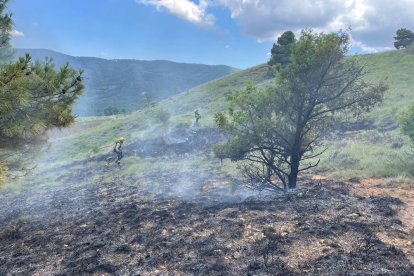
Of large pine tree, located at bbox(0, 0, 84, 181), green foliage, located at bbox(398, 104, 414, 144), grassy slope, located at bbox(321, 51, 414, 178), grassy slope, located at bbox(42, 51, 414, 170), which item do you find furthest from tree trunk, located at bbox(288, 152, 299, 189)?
large pine tree, located at bbox(0, 0, 84, 181)

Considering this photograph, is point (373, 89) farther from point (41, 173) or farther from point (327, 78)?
point (41, 173)

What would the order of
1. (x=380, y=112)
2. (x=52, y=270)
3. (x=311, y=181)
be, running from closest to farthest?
(x=52, y=270)
(x=311, y=181)
(x=380, y=112)

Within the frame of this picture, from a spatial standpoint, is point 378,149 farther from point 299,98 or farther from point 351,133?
point 299,98

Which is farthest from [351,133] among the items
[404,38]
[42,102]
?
[404,38]

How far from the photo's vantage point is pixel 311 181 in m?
18.5

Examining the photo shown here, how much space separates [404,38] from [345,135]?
44439mm

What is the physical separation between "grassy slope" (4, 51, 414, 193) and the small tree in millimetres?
1315

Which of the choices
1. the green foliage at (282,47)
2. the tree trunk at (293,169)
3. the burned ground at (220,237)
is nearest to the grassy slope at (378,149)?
the burned ground at (220,237)

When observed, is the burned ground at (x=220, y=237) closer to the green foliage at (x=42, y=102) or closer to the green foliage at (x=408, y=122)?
the green foliage at (x=42, y=102)

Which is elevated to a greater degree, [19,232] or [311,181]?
[311,181]

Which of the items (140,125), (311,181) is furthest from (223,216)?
(140,125)

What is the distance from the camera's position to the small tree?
47.6 feet

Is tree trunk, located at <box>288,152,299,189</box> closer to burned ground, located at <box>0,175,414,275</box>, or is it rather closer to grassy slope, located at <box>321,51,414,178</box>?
burned ground, located at <box>0,175,414,275</box>

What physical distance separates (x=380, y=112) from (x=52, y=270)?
31.8 meters
